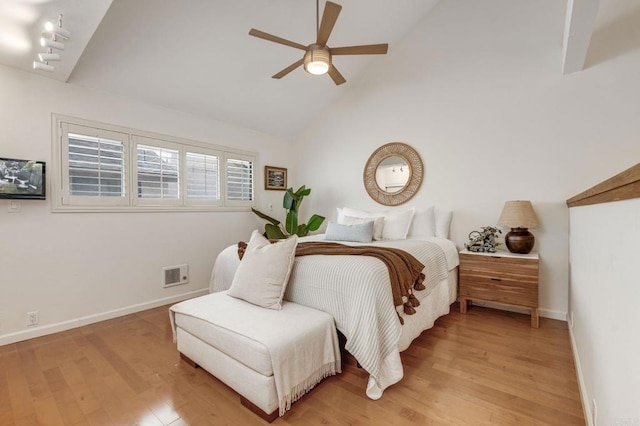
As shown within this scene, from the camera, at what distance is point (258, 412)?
1.60 metres

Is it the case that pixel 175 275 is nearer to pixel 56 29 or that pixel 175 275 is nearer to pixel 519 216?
pixel 56 29

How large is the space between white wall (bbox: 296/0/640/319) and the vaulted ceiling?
319mm

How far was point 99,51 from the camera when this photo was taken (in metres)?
2.67

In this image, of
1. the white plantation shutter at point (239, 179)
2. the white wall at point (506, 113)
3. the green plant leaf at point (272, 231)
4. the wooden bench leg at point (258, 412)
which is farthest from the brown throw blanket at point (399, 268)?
the white plantation shutter at point (239, 179)

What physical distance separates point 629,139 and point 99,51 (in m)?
5.01

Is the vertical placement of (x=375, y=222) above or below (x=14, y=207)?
below

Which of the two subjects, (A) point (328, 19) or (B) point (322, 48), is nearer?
(A) point (328, 19)

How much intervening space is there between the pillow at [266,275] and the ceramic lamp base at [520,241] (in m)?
2.38

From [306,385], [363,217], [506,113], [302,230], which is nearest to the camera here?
[306,385]

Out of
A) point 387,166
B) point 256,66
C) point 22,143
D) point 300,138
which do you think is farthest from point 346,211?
point 22,143

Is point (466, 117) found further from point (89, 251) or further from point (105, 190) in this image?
point (89, 251)

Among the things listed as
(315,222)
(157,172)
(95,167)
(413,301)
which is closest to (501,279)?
(413,301)

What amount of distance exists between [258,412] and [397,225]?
257 centimetres

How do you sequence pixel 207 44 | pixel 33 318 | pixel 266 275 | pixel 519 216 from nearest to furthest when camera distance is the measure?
pixel 266 275 < pixel 33 318 < pixel 519 216 < pixel 207 44
